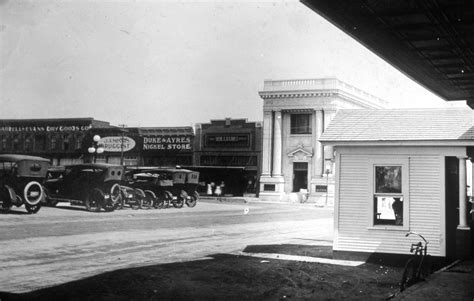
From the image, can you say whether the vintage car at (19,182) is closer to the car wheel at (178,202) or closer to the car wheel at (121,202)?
the car wheel at (121,202)

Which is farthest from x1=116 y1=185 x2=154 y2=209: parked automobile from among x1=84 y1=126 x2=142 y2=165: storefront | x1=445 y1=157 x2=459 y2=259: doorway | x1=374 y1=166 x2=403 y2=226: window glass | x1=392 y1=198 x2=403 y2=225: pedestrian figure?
x1=84 y1=126 x2=142 y2=165: storefront

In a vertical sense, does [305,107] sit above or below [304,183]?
above

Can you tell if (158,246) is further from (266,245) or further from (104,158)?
(104,158)

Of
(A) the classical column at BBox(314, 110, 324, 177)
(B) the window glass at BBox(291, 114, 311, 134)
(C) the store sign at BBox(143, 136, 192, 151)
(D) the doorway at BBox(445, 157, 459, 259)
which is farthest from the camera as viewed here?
(C) the store sign at BBox(143, 136, 192, 151)

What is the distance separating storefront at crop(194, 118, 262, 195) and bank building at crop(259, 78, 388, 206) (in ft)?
5.34

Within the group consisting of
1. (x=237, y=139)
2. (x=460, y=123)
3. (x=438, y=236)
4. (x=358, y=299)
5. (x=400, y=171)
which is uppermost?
(x=237, y=139)

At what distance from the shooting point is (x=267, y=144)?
1982 inches

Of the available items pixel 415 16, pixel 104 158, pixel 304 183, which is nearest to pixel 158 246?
pixel 415 16

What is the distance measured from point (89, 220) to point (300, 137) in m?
32.8

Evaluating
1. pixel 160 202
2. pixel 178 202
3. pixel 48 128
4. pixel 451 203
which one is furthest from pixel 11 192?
pixel 48 128

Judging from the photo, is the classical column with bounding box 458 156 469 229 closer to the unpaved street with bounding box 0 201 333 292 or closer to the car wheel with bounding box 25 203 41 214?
the unpaved street with bounding box 0 201 333 292

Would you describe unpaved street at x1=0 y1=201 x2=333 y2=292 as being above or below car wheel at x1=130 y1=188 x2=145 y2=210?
below

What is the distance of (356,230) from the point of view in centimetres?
1201

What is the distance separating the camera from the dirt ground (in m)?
7.66
